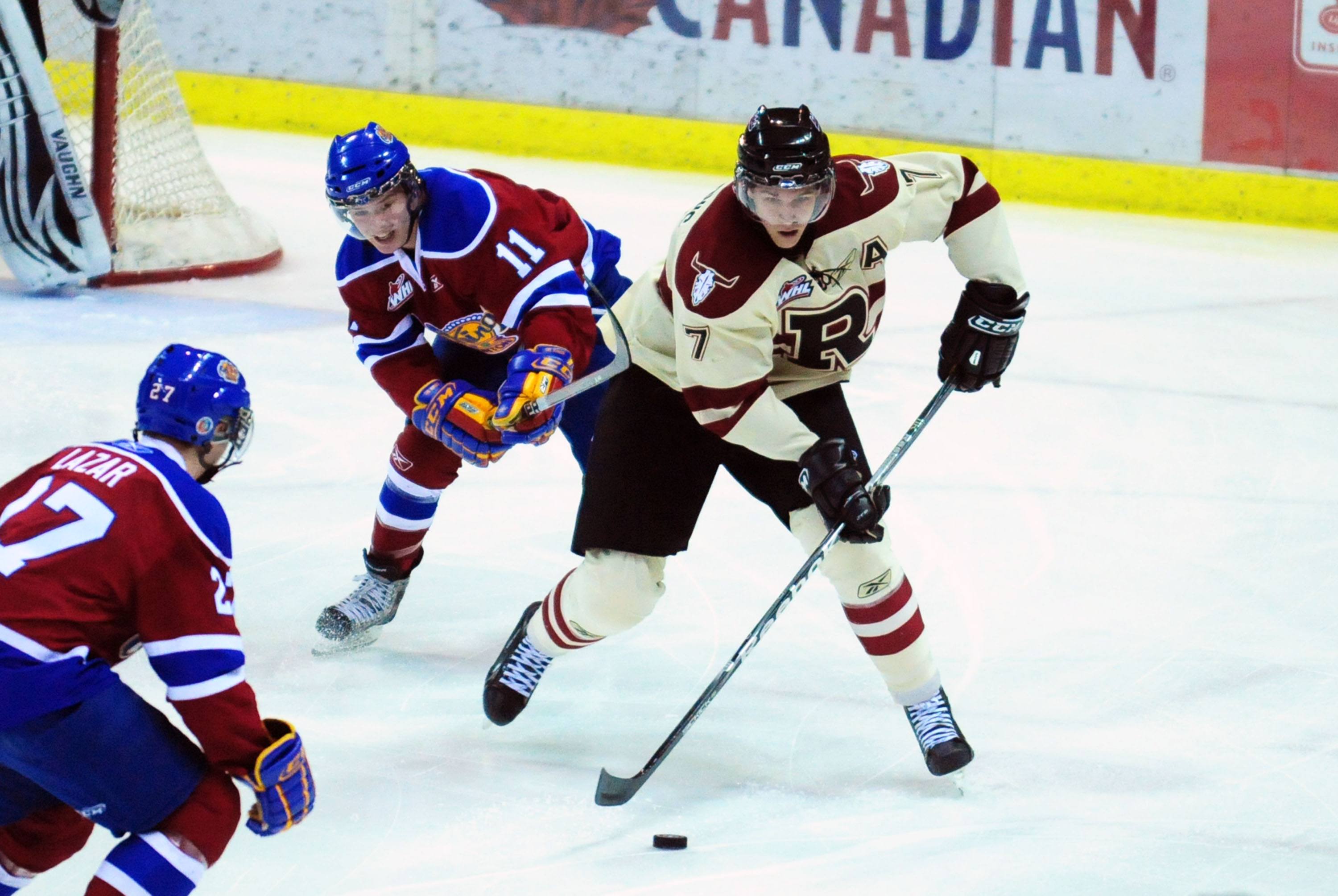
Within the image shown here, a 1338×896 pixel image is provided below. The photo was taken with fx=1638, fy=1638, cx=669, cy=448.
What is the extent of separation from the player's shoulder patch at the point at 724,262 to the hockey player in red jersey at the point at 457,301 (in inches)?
16.8

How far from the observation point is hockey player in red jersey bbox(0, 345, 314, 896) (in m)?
1.68

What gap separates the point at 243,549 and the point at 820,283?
154cm

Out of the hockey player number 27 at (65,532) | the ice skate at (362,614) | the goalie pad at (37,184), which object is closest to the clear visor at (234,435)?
the hockey player number 27 at (65,532)

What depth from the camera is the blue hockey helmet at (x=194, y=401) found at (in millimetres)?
1794

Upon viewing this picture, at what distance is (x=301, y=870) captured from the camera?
7.25 feet

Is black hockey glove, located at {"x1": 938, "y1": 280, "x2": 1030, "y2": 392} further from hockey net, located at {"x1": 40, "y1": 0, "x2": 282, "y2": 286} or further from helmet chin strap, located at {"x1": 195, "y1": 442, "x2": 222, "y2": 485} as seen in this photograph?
hockey net, located at {"x1": 40, "y1": 0, "x2": 282, "y2": 286}

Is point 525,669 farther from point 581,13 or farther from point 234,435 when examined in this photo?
point 581,13

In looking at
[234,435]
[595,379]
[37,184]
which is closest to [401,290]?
[595,379]

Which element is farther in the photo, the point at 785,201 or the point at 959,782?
the point at 959,782

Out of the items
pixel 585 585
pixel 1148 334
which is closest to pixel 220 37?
pixel 1148 334

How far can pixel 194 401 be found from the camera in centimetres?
180

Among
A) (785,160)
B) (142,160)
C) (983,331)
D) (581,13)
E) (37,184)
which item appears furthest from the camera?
(581,13)

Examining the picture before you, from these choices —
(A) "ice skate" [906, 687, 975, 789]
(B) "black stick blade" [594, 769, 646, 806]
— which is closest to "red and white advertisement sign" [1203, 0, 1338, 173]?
(A) "ice skate" [906, 687, 975, 789]

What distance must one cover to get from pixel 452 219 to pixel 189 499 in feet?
3.47
